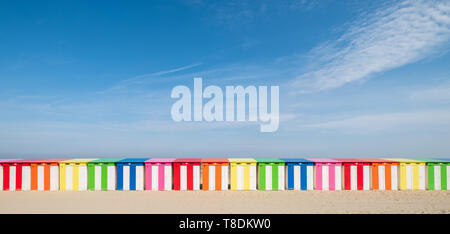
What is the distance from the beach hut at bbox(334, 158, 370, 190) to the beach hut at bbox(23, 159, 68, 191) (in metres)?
15.0

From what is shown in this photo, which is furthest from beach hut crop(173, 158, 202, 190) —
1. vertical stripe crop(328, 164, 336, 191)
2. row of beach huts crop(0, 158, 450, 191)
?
vertical stripe crop(328, 164, 336, 191)

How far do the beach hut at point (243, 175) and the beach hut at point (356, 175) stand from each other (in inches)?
189

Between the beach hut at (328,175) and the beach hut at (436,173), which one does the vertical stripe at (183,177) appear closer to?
the beach hut at (328,175)

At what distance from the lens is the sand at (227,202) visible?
1300 cm

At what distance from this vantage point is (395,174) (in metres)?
17.2

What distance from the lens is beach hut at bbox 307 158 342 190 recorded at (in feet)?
56.0

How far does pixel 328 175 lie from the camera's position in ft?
56.1

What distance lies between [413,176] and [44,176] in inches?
756

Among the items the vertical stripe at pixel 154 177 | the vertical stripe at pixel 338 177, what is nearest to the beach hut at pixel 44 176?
the vertical stripe at pixel 154 177

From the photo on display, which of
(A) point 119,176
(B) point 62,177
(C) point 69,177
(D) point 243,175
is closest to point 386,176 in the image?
(D) point 243,175

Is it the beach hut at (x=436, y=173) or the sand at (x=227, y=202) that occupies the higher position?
the beach hut at (x=436, y=173)

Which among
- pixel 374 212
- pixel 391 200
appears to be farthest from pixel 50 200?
pixel 391 200
